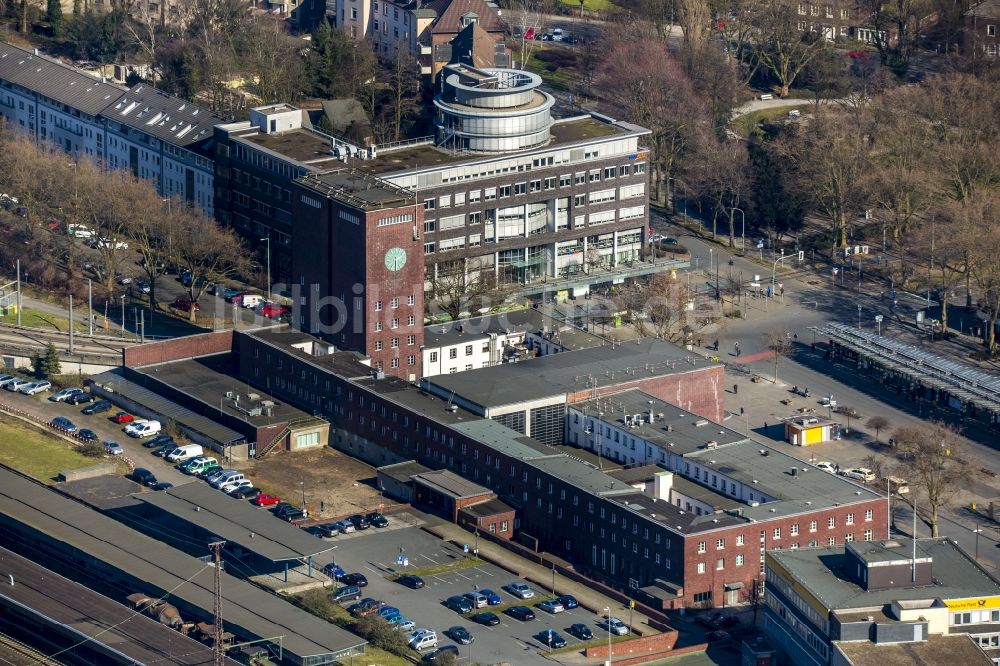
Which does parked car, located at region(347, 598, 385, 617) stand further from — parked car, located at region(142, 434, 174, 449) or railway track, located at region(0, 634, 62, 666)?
parked car, located at region(142, 434, 174, 449)

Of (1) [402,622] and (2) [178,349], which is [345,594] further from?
(2) [178,349]

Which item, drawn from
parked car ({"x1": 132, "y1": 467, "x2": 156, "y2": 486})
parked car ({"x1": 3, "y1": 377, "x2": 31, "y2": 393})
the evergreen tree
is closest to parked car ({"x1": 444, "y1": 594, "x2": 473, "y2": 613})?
parked car ({"x1": 132, "y1": 467, "x2": 156, "y2": 486})

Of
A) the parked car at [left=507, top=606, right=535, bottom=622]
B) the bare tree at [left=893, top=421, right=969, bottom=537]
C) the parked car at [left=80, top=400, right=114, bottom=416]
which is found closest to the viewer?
the parked car at [left=507, top=606, right=535, bottom=622]

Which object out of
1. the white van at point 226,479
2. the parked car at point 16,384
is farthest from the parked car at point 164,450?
the parked car at point 16,384

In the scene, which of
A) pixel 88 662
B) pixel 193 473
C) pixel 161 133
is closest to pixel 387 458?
pixel 193 473

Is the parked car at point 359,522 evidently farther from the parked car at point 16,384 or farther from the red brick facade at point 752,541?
the parked car at point 16,384

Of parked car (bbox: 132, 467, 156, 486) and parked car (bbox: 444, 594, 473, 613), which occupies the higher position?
parked car (bbox: 132, 467, 156, 486)
